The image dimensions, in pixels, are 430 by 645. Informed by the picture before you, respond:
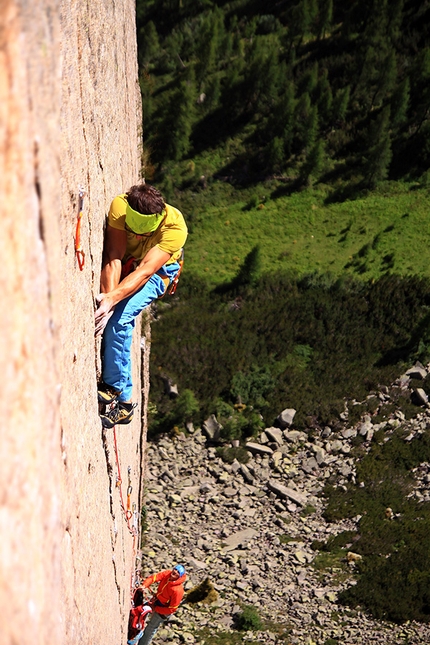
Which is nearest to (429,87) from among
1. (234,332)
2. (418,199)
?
(418,199)

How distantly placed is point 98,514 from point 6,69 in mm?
3692

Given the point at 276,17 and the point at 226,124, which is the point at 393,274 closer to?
the point at 226,124

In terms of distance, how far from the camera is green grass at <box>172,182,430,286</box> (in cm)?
2638

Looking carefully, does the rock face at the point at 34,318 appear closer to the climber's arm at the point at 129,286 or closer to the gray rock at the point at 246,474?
the climber's arm at the point at 129,286

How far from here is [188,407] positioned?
64.2ft

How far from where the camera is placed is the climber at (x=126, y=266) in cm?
475

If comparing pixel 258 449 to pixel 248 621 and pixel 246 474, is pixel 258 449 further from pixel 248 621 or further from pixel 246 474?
pixel 248 621

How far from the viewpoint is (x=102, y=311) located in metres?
4.31

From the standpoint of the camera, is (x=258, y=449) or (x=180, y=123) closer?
(x=258, y=449)

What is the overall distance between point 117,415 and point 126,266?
1.20 meters

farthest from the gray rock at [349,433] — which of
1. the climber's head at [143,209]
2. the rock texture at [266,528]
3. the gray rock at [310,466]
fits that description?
the climber's head at [143,209]

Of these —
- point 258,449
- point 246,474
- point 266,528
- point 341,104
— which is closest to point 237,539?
point 266,528

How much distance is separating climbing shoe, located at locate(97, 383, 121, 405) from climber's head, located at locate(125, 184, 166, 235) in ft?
4.08

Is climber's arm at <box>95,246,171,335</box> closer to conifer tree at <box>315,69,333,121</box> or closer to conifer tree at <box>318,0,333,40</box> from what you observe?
conifer tree at <box>315,69,333,121</box>
